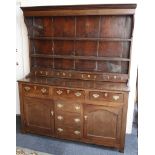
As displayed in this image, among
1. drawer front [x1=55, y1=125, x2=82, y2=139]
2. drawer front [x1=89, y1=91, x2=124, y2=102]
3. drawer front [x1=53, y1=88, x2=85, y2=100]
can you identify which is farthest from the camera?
drawer front [x1=55, y1=125, x2=82, y2=139]

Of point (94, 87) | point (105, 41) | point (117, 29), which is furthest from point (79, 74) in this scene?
point (117, 29)

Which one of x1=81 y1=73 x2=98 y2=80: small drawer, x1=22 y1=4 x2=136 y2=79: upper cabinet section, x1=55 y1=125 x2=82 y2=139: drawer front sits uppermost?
x1=22 y1=4 x2=136 y2=79: upper cabinet section

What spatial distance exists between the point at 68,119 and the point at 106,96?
2.09ft

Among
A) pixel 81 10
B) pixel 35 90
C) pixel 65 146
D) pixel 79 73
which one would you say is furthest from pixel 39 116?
pixel 81 10

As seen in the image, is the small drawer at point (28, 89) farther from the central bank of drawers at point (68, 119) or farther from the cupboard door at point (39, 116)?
the central bank of drawers at point (68, 119)

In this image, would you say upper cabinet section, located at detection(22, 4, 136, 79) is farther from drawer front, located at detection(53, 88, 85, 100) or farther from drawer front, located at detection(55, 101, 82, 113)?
drawer front, located at detection(55, 101, 82, 113)

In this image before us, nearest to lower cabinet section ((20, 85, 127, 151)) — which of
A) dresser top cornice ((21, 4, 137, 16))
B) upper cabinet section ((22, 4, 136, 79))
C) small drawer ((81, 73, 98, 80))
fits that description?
small drawer ((81, 73, 98, 80))

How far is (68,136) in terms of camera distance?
2553 mm

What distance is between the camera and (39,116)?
8.66 ft

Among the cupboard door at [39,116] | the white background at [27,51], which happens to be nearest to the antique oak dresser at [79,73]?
the cupboard door at [39,116]

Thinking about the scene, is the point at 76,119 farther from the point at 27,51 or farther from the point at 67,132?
the point at 27,51

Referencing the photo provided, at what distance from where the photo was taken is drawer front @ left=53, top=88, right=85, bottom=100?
7.80 ft
